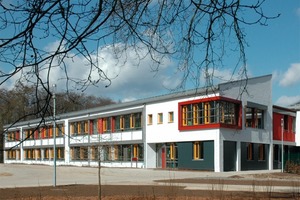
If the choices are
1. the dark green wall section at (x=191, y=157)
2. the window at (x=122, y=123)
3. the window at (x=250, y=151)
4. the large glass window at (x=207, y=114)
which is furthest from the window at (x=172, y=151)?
the window at (x=122, y=123)

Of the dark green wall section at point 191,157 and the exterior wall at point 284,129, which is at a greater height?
the exterior wall at point 284,129

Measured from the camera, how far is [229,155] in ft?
140

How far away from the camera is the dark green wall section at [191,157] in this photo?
41875 mm

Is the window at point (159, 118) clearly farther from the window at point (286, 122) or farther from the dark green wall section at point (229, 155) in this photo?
the window at point (286, 122)

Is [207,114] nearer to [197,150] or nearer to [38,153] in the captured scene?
[197,150]

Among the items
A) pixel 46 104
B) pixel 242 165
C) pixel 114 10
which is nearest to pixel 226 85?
pixel 114 10

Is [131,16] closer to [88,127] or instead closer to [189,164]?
[189,164]

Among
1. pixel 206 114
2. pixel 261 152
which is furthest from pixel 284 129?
pixel 206 114

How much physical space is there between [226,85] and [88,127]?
5277 cm

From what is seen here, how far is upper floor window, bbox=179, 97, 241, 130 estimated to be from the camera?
4147 centimetres

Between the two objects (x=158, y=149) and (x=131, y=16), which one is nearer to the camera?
(x=131, y=16)

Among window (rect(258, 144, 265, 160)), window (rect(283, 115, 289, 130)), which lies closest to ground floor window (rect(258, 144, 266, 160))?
window (rect(258, 144, 265, 160))

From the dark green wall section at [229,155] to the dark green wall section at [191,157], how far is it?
124 cm

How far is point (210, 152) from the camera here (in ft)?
137
